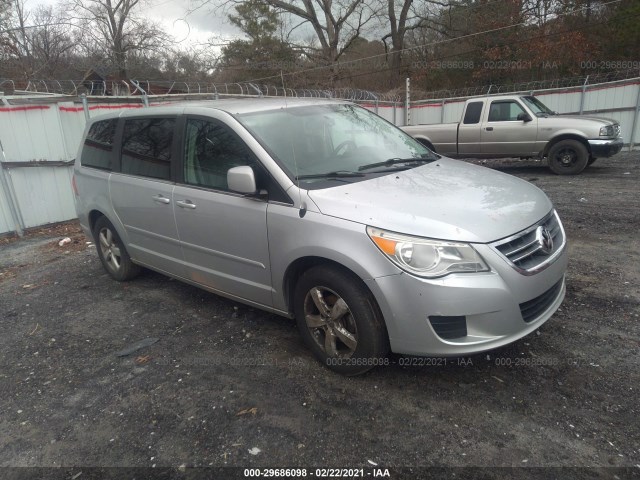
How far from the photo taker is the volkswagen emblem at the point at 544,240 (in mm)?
2695

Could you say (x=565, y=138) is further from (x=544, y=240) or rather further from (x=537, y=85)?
(x=537, y=85)

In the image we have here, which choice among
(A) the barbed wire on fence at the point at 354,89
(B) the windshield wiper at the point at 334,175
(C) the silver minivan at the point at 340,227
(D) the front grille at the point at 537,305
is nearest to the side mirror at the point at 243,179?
(C) the silver minivan at the point at 340,227

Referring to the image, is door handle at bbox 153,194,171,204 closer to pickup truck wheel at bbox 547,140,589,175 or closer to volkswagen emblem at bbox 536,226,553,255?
volkswagen emblem at bbox 536,226,553,255

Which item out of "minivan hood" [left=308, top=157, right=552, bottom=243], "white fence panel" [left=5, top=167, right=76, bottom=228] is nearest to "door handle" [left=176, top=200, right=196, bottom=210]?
"minivan hood" [left=308, top=157, right=552, bottom=243]

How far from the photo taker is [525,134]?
9875mm

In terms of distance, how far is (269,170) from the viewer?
3.03 metres

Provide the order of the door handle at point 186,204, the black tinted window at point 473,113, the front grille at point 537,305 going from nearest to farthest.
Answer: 1. the front grille at point 537,305
2. the door handle at point 186,204
3. the black tinted window at point 473,113

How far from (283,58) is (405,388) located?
2827 centimetres

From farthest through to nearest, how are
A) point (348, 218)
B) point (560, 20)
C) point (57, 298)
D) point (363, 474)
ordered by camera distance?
point (560, 20) < point (57, 298) < point (348, 218) < point (363, 474)

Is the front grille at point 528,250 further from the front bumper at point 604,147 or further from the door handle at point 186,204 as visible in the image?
the front bumper at point 604,147

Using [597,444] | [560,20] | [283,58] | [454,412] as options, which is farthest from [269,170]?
[283,58]

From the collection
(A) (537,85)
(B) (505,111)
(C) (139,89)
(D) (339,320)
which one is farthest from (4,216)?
(A) (537,85)

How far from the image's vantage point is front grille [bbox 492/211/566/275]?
2.50 m

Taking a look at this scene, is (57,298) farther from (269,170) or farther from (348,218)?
(348,218)
